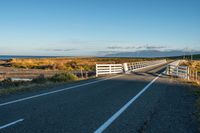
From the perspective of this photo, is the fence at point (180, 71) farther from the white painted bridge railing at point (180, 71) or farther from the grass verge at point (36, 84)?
the grass verge at point (36, 84)

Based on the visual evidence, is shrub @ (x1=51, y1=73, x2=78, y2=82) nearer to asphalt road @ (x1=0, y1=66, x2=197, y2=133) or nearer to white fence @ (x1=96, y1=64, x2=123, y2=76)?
white fence @ (x1=96, y1=64, x2=123, y2=76)

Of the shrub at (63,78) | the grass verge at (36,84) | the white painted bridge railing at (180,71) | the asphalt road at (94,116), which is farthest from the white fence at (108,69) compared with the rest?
the asphalt road at (94,116)

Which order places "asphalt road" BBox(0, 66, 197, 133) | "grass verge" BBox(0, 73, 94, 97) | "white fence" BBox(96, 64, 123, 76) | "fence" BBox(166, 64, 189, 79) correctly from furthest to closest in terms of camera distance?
Answer: "white fence" BBox(96, 64, 123, 76) < "fence" BBox(166, 64, 189, 79) < "grass verge" BBox(0, 73, 94, 97) < "asphalt road" BBox(0, 66, 197, 133)

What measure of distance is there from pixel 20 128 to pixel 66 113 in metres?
2.46

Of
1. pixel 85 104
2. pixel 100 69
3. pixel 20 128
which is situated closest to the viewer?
pixel 20 128

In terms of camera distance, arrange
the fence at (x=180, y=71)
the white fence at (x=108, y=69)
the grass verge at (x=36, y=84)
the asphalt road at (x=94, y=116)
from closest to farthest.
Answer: the asphalt road at (x=94, y=116) → the grass verge at (x=36, y=84) → the fence at (x=180, y=71) → the white fence at (x=108, y=69)

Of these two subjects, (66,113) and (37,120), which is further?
(66,113)

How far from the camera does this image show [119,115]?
10344mm

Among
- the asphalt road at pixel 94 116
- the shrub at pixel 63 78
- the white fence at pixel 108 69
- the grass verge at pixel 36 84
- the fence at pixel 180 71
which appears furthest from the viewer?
the white fence at pixel 108 69

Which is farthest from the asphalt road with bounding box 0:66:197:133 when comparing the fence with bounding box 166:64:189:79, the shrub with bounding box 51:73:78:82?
the fence with bounding box 166:64:189:79

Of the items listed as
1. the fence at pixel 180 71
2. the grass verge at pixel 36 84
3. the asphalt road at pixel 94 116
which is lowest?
the fence at pixel 180 71

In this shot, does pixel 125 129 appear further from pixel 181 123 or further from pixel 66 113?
pixel 66 113

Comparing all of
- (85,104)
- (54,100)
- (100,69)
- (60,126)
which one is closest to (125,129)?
(60,126)

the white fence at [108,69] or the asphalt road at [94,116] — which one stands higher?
the asphalt road at [94,116]
